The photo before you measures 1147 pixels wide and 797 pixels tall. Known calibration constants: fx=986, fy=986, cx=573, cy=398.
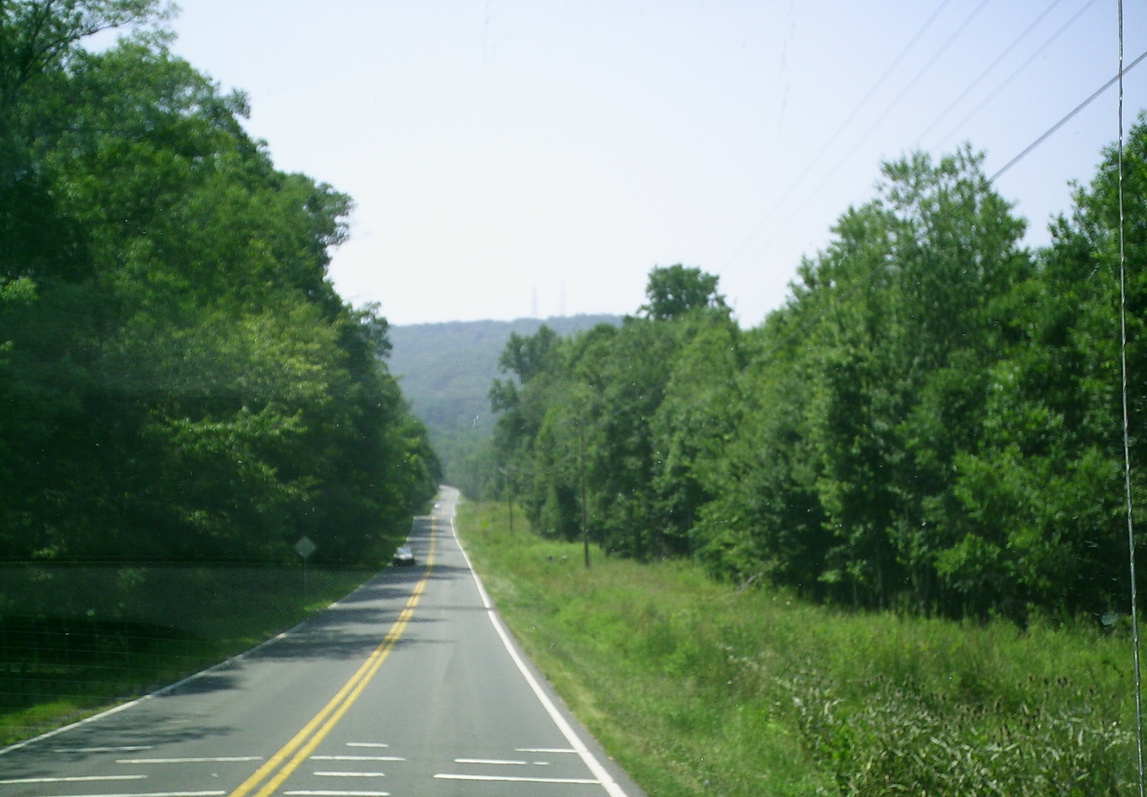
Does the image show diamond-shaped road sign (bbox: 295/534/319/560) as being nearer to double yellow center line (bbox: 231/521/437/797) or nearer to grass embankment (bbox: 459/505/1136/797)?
grass embankment (bbox: 459/505/1136/797)

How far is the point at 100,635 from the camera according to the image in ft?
64.8

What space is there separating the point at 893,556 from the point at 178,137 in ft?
82.5

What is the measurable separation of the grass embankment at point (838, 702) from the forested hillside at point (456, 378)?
88342 mm

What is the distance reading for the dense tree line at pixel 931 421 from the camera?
2073 cm

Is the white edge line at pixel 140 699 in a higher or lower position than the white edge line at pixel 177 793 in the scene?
lower

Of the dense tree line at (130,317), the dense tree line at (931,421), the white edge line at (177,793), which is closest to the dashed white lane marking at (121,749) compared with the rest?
the white edge line at (177,793)

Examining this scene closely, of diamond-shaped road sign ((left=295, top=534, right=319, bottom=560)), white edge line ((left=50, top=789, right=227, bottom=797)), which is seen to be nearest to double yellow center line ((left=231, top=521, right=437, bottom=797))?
white edge line ((left=50, top=789, right=227, bottom=797))

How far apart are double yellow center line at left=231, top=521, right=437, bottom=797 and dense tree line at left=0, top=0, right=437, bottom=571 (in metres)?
6.35

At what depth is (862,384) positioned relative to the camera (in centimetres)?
3134

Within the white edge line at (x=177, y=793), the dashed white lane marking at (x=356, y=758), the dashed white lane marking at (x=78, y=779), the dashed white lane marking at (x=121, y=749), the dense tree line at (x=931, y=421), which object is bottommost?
the dashed white lane marking at (x=121, y=749)

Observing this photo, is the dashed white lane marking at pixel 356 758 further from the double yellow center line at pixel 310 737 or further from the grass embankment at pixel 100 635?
the grass embankment at pixel 100 635

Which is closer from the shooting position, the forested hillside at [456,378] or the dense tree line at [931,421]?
the dense tree line at [931,421]

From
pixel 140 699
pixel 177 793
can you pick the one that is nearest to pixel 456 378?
pixel 140 699

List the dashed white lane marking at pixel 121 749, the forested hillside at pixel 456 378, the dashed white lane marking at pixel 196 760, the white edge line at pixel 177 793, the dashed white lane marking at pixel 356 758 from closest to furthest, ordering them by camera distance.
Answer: the white edge line at pixel 177 793 → the dashed white lane marking at pixel 196 760 → the dashed white lane marking at pixel 356 758 → the dashed white lane marking at pixel 121 749 → the forested hillside at pixel 456 378
